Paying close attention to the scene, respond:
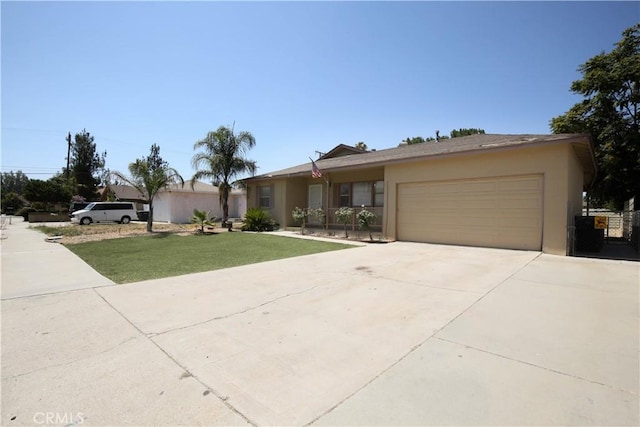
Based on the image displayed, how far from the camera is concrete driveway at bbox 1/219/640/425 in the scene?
7.61 feet

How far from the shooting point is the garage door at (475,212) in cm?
982

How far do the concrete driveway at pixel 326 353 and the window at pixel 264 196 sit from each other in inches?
556

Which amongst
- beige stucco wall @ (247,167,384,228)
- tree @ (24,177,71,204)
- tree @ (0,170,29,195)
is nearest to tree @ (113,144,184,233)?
beige stucco wall @ (247,167,384,228)

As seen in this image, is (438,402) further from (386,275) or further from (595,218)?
(595,218)

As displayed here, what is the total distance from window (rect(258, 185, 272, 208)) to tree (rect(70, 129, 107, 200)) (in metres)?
35.8

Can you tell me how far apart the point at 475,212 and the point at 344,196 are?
25.4 feet

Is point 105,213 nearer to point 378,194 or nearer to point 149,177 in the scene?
point 149,177

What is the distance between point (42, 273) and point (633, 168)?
2574 centimetres

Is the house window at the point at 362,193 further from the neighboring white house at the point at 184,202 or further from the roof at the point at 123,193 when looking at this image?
the roof at the point at 123,193

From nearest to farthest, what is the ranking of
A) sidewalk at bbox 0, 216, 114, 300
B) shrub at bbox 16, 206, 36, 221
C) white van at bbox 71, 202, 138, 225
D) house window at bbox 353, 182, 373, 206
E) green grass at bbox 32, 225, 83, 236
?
sidewalk at bbox 0, 216, 114, 300, house window at bbox 353, 182, 373, 206, green grass at bbox 32, 225, 83, 236, white van at bbox 71, 202, 138, 225, shrub at bbox 16, 206, 36, 221

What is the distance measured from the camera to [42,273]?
722 cm

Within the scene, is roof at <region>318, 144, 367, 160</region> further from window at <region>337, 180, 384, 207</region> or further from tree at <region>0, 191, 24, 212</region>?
tree at <region>0, 191, 24, 212</region>

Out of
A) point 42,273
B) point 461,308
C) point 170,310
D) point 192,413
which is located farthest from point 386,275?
point 42,273

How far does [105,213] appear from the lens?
24.5 metres
